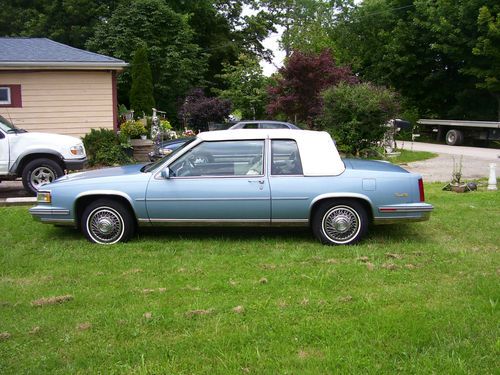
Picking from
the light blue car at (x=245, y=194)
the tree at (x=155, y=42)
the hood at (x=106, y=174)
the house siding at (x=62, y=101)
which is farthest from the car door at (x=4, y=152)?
the tree at (x=155, y=42)

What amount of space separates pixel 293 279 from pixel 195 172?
6.92 ft

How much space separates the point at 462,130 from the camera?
26.1m

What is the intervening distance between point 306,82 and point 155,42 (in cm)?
1330

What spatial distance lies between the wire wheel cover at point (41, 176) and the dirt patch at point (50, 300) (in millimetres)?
6017

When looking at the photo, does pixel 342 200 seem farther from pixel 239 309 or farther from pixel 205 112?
pixel 205 112

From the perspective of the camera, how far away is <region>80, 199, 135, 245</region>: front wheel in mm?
6562

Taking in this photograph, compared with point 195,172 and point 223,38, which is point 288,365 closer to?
point 195,172

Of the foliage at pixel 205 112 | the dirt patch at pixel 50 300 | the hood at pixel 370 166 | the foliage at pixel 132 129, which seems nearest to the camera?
the dirt patch at pixel 50 300

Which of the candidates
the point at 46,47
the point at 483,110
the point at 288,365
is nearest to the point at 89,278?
the point at 288,365

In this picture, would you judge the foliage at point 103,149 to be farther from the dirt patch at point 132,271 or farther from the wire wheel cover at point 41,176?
the dirt patch at point 132,271

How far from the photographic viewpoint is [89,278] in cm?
522

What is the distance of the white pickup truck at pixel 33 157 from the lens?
9.98 meters

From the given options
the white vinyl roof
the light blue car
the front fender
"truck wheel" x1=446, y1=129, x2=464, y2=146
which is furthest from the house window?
"truck wheel" x1=446, y1=129, x2=464, y2=146

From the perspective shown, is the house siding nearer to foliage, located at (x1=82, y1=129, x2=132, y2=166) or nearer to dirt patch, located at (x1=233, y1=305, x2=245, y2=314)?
foliage, located at (x1=82, y1=129, x2=132, y2=166)
